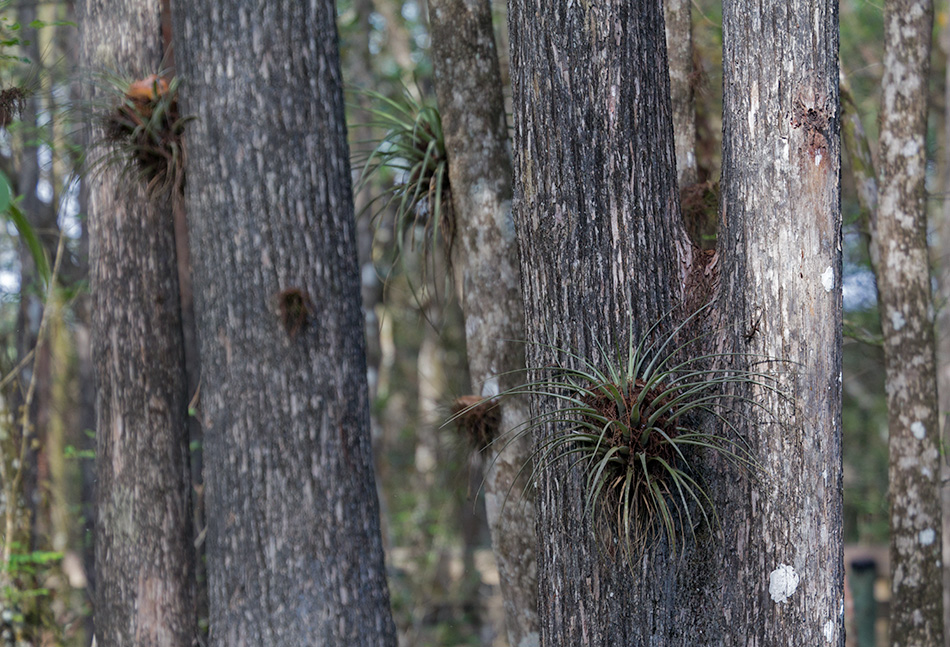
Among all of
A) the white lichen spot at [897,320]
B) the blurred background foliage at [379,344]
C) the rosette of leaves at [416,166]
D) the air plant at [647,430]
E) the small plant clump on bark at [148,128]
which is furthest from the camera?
the blurred background foliage at [379,344]

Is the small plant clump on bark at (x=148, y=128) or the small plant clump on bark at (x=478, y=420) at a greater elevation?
the small plant clump on bark at (x=148, y=128)

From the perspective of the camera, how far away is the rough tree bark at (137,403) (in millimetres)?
3863

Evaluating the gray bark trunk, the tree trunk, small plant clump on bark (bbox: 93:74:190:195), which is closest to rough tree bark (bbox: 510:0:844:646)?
the gray bark trunk

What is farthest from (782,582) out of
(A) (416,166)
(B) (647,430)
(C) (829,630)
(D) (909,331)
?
(D) (909,331)

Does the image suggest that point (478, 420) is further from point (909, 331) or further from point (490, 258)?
point (909, 331)

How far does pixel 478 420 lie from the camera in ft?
11.2

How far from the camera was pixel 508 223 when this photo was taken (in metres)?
3.35

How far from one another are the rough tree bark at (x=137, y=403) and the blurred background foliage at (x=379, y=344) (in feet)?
0.93

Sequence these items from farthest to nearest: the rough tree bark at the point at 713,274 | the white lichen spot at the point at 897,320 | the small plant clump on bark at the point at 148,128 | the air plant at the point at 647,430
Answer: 1. the white lichen spot at the point at 897,320
2. the small plant clump on bark at the point at 148,128
3. the rough tree bark at the point at 713,274
4. the air plant at the point at 647,430

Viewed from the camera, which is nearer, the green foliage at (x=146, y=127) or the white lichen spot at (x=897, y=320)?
the green foliage at (x=146, y=127)

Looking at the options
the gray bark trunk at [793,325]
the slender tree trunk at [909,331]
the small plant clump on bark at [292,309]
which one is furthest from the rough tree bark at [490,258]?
the slender tree trunk at [909,331]

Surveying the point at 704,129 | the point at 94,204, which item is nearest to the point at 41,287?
the point at 94,204

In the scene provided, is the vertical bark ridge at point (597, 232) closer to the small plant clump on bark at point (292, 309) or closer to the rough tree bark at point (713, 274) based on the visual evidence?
the rough tree bark at point (713, 274)

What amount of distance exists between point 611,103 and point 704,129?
2876 millimetres
